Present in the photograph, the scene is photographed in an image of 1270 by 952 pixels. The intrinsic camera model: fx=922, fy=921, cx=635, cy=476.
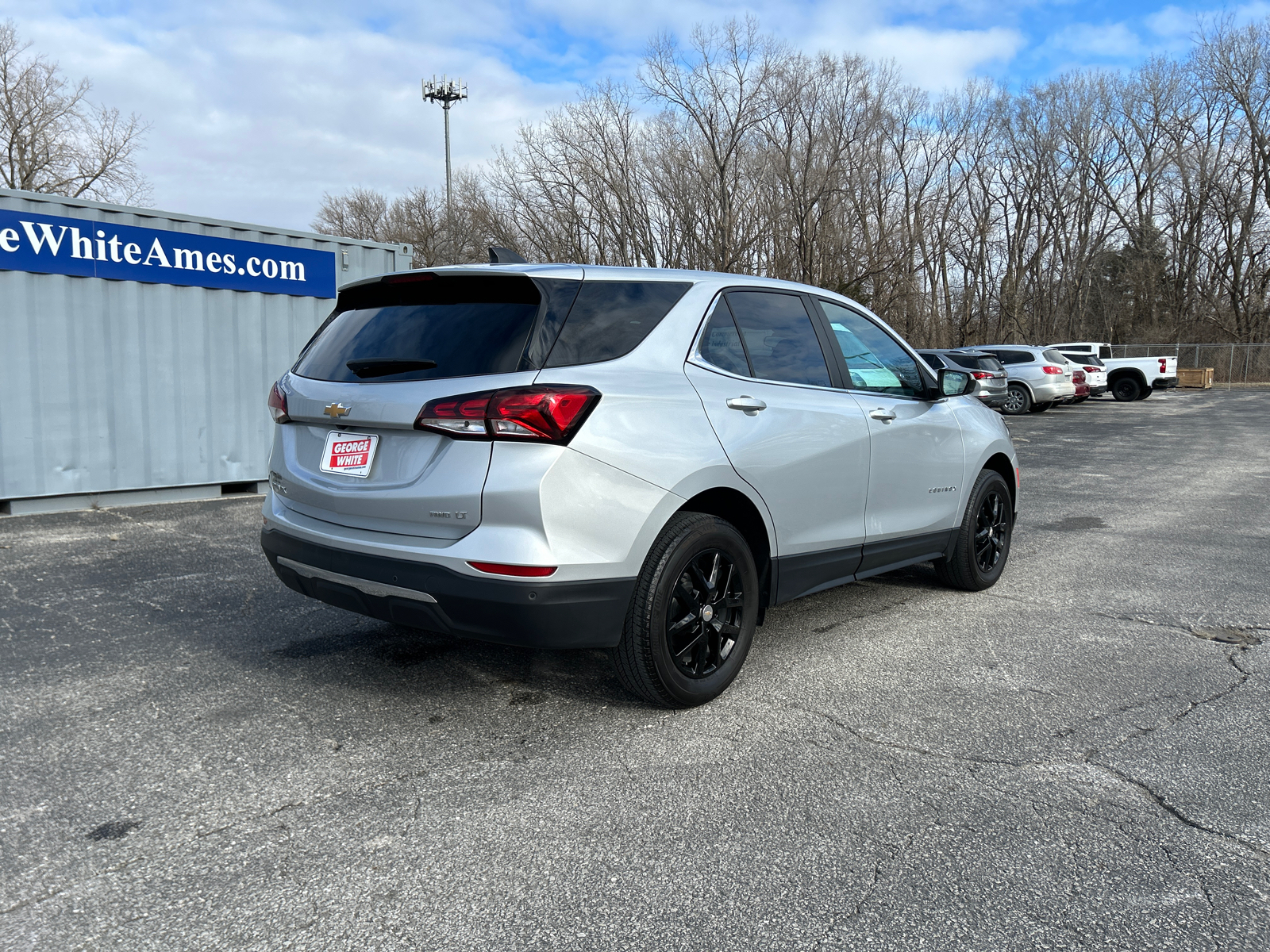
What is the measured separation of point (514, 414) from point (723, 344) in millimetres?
1163

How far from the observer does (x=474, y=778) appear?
309 centimetres

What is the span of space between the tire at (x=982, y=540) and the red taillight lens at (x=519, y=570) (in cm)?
315

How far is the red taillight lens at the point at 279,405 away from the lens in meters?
3.82

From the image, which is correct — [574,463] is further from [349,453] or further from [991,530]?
[991,530]

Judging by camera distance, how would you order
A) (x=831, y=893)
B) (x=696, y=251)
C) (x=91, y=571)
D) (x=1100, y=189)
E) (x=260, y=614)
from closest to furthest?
1. (x=831, y=893)
2. (x=260, y=614)
3. (x=91, y=571)
4. (x=696, y=251)
5. (x=1100, y=189)

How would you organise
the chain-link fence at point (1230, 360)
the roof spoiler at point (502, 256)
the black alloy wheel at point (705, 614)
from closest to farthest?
the black alloy wheel at point (705, 614) < the roof spoiler at point (502, 256) < the chain-link fence at point (1230, 360)

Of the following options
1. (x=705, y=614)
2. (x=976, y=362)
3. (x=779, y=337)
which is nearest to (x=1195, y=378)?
(x=976, y=362)

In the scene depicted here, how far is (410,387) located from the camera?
329 centimetres

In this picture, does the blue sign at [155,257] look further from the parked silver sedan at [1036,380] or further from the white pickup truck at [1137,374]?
the white pickup truck at [1137,374]

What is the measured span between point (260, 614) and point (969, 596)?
13.5 feet

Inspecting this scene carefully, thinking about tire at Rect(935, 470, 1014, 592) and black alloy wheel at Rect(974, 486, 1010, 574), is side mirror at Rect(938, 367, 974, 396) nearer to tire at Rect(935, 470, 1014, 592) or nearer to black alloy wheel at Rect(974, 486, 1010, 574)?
tire at Rect(935, 470, 1014, 592)

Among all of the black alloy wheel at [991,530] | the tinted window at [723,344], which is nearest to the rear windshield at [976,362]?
the black alloy wheel at [991,530]

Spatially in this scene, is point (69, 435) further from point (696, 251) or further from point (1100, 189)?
point (1100, 189)

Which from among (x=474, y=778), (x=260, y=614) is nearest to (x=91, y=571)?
(x=260, y=614)
